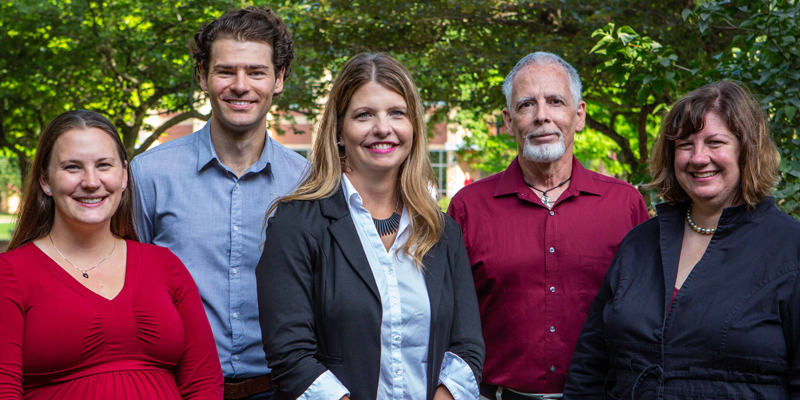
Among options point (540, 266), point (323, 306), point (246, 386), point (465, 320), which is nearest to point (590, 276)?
point (540, 266)

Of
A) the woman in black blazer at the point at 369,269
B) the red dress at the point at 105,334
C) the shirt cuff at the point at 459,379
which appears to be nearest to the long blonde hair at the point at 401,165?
the woman in black blazer at the point at 369,269

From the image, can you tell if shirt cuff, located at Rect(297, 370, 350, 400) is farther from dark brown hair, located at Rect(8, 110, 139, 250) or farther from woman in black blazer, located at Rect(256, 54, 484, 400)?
dark brown hair, located at Rect(8, 110, 139, 250)

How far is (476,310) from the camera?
2.88 m

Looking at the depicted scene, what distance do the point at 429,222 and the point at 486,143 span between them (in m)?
18.9

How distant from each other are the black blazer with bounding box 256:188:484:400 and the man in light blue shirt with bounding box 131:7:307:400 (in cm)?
54

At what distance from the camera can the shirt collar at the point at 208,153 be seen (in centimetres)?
326

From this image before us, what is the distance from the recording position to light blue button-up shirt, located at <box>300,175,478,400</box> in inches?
104

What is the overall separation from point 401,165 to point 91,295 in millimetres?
1271

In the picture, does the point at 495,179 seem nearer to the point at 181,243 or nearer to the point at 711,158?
the point at 711,158

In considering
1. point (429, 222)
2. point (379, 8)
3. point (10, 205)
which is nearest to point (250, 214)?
point (429, 222)

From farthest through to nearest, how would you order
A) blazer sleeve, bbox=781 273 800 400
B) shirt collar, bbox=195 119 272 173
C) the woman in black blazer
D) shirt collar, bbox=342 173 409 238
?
shirt collar, bbox=195 119 272 173 → shirt collar, bbox=342 173 409 238 → the woman in black blazer → blazer sleeve, bbox=781 273 800 400

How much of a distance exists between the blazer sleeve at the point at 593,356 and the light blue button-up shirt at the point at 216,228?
1340 mm

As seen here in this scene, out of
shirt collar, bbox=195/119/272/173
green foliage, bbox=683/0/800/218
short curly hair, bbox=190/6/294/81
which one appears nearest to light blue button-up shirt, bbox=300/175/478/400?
shirt collar, bbox=195/119/272/173

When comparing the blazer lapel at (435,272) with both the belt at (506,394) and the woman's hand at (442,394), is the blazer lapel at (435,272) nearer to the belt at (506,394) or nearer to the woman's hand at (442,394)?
the woman's hand at (442,394)
